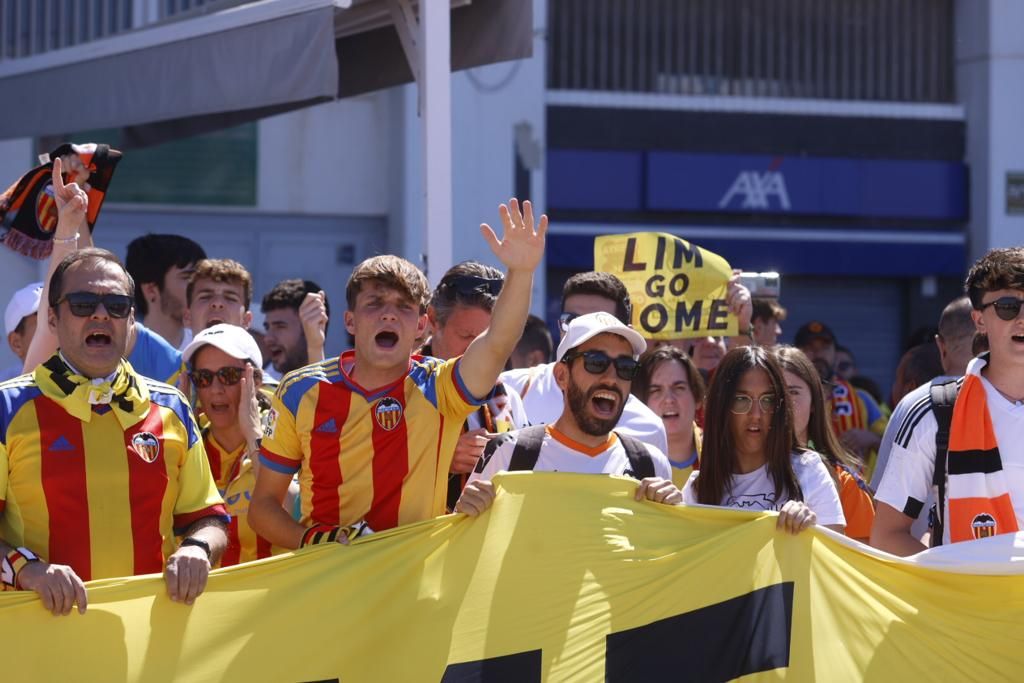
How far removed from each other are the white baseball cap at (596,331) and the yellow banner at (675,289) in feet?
8.16

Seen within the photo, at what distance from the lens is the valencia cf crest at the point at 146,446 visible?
3.91 metres

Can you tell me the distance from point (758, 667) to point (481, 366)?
121cm

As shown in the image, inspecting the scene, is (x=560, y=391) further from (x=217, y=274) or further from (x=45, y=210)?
(x=45, y=210)

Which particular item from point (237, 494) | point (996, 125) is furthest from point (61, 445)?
point (996, 125)

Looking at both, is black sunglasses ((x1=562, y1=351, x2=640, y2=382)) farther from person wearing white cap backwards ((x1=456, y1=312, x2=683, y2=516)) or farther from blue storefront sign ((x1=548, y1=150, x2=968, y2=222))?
blue storefront sign ((x1=548, y1=150, x2=968, y2=222))

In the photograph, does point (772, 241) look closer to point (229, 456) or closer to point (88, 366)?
point (229, 456)

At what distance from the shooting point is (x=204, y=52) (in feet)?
23.1

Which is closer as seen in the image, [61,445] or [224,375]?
[61,445]

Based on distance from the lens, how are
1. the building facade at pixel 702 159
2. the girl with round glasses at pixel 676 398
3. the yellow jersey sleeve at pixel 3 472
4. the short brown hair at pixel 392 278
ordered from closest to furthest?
the yellow jersey sleeve at pixel 3 472, the short brown hair at pixel 392 278, the girl with round glasses at pixel 676 398, the building facade at pixel 702 159

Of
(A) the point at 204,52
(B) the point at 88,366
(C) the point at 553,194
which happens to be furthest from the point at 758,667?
(C) the point at 553,194

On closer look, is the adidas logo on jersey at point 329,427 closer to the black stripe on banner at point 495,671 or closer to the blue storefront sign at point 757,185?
the black stripe on banner at point 495,671

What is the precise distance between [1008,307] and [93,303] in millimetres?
2753

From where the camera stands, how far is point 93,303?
3.92 m

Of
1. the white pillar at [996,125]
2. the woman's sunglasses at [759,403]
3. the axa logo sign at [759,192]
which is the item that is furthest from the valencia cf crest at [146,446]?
the white pillar at [996,125]
